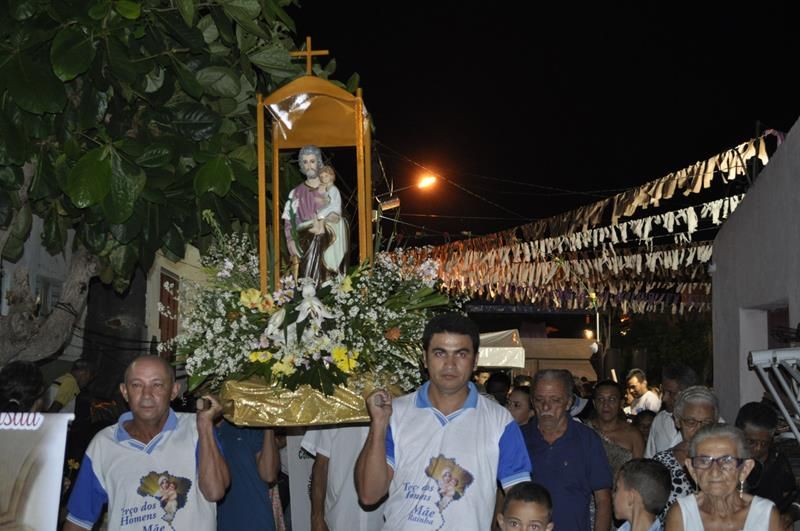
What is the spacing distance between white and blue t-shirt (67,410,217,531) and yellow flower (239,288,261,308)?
77 centimetres

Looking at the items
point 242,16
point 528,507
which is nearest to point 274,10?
point 242,16

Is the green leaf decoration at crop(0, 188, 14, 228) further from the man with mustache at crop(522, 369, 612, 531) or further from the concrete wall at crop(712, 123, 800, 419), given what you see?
the concrete wall at crop(712, 123, 800, 419)

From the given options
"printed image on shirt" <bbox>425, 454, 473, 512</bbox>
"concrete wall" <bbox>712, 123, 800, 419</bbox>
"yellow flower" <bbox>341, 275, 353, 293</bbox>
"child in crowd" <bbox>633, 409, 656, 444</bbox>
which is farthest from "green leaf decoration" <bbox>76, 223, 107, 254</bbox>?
"child in crowd" <bbox>633, 409, 656, 444</bbox>

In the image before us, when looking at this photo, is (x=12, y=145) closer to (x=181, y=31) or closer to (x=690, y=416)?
(x=181, y=31)

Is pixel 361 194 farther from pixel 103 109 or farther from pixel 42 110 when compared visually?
pixel 42 110

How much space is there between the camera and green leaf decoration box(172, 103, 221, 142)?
5066 millimetres

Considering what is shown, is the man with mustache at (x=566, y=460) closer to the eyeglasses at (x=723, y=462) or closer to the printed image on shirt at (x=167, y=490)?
the eyeglasses at (x=723, y=462)

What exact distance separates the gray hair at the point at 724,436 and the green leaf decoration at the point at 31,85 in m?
3.18

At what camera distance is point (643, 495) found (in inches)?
211

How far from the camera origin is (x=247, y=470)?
6621 mm

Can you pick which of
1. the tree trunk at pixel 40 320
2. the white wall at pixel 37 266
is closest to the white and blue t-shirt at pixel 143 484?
the tree trunk at pixel 40 320

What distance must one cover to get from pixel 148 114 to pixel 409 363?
1.90m

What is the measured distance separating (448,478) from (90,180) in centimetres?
200

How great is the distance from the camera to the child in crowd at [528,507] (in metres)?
4.82
